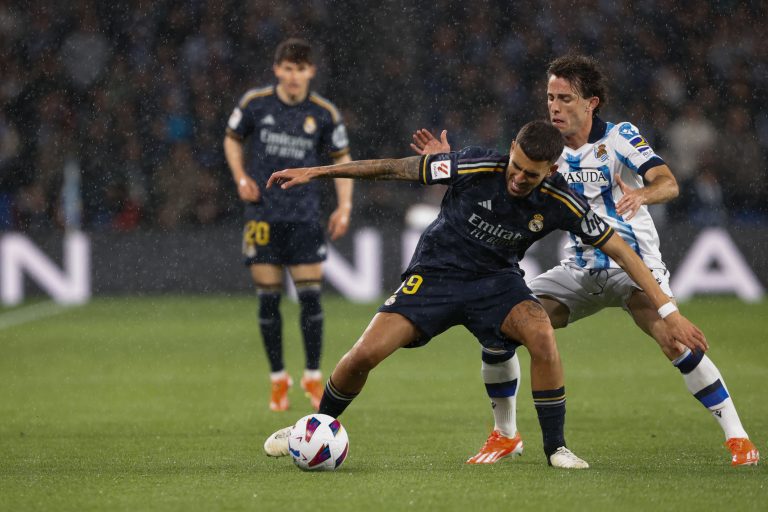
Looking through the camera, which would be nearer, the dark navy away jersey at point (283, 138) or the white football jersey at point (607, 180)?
the white football jersey at point (607, 180)

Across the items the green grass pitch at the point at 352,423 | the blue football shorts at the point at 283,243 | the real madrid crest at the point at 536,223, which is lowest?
the green grass pitch at the point at 352,423

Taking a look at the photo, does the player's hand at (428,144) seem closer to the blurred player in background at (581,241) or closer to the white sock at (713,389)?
the blurred player in background at (581,241)

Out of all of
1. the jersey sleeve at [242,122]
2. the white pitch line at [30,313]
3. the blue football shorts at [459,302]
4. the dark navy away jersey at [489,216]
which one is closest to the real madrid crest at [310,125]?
the jersey sleeve at [242,122]

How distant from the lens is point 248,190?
8070 mm

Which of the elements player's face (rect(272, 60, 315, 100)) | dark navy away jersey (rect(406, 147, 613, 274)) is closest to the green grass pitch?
dark navy away jersey (rect(406, 147, 613, 274))

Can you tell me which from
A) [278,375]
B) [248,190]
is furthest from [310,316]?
[248,190]

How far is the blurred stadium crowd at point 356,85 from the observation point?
1598 centimetres

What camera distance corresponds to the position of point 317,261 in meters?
8.20

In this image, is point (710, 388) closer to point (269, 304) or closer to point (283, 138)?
point (269, 304)

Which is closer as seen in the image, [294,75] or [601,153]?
[601,153]

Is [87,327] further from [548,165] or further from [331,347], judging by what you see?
[548,165]

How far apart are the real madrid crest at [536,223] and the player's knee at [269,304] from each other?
305 cm

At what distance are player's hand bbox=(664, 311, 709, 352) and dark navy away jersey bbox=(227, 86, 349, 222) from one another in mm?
3413

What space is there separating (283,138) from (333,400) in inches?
119
